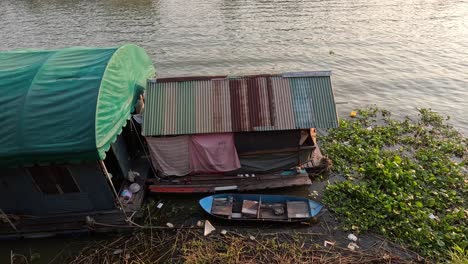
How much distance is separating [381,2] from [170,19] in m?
25.7

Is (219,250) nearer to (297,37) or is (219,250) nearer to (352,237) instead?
(352,237)

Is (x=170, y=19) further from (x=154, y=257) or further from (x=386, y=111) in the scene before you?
(x=154, y=257)

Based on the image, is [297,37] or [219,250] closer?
[219,250]

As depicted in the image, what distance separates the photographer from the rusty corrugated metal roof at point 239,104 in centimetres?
1307

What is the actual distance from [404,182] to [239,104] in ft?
26.2

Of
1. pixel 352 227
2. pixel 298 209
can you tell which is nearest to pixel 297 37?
pixel 298 209

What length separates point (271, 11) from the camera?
3775cm

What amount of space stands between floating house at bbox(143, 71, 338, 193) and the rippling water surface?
338 inches

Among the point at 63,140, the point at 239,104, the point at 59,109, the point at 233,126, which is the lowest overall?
the point at 233,126

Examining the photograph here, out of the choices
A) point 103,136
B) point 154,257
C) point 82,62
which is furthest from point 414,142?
point 82,62

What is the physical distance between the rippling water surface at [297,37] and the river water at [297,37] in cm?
9

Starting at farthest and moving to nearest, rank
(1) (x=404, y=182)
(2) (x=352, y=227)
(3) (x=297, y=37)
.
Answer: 1. (3) (x=297, y=37)
2. (1) (x=404, y=182)
3. (2) (x=352, y=227)

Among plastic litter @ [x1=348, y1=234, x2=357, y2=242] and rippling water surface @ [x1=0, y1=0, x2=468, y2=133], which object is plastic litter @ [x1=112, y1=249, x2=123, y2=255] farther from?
rippling water surface @ [x1=0, y1=0, x2=468, y2=133]

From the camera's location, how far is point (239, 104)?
43.9 ft
